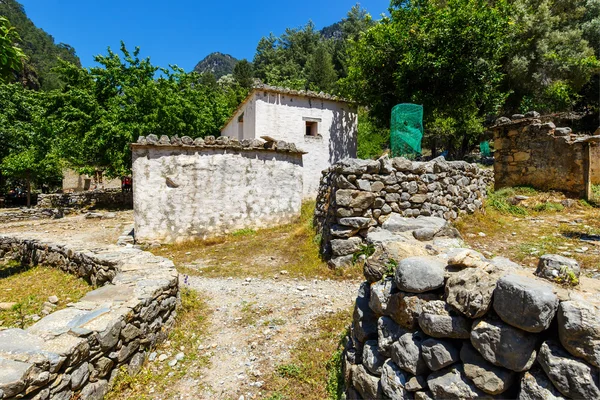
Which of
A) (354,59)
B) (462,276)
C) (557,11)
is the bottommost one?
(462,276)

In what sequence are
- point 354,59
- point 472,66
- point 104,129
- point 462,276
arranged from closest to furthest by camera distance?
point 462,276 < point 472,66 < point 354,59 < point 104,129

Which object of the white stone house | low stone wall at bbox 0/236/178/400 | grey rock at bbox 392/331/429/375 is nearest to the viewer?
grey rock at bbox 392/331/429/375

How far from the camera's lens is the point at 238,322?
4.04m

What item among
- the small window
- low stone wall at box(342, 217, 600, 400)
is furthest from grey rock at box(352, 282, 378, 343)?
the small window

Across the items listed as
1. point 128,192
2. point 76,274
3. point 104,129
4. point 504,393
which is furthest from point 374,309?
point 128,192

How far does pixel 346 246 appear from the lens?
18.3 feet

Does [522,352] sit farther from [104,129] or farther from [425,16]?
[104,129]

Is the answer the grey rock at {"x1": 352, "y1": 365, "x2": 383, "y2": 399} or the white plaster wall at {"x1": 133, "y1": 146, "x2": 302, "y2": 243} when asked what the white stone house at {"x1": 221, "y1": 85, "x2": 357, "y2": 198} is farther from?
the grey rock at {"x1": 352, "y1": 365, "x2": 383, "y2": 399}

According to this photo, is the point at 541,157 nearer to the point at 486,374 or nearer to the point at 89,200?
the point at 486,374

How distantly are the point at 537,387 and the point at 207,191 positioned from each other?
8047 mm

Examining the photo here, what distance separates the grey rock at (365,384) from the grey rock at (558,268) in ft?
4.67

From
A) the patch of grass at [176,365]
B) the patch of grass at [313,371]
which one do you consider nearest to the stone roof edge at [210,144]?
the patch of grass at [176,365]

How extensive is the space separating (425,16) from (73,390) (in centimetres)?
1488

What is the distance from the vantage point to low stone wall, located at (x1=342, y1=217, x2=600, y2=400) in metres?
1.50
